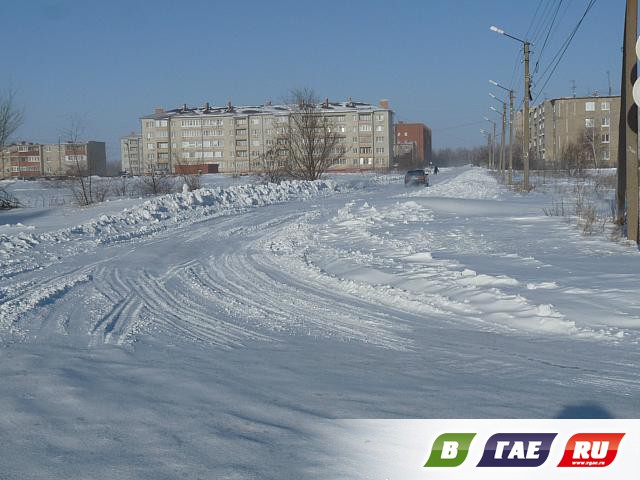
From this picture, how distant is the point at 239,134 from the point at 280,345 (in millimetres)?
114426

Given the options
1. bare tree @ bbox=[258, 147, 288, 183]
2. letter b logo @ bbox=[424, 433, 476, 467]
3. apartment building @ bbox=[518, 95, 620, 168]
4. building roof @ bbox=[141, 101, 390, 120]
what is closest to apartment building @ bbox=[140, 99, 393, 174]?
building roof @ bbox=[141, 101, 390, 120]

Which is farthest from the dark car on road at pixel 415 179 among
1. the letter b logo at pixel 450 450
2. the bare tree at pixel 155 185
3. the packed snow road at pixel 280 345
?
the letter b logo at pixel 450 450

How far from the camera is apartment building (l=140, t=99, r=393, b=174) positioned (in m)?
118

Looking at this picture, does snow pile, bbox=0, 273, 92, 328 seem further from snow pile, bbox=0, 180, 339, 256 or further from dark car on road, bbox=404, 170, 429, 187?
dark car on road, bbox=404, 170, 429, 187

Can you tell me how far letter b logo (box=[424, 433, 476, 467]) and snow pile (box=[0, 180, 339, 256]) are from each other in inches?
517

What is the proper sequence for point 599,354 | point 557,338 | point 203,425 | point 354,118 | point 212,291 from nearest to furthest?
point 203,425
point 599,354
point 557,338
point 212,291
point 354,118

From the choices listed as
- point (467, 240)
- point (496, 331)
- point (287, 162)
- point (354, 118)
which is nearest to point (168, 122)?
point (354, 118)

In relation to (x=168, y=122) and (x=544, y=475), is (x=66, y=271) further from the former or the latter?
(x=168, y=122)

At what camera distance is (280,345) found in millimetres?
7547

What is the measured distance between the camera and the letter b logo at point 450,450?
12.9 feet

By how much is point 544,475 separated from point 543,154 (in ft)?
471

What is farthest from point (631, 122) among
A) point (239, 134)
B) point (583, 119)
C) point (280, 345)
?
point (583, 119)

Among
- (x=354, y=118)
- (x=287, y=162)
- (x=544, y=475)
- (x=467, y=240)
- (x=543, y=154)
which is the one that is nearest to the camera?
(x=544, y=475)

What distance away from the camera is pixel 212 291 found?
10945mm
